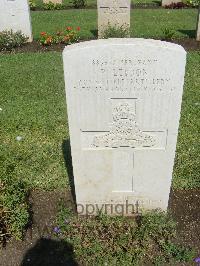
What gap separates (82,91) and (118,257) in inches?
Result: 68.8

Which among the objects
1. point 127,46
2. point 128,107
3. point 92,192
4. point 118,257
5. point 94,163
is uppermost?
point 127,46

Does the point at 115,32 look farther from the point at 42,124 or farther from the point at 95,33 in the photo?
the point at 42,124

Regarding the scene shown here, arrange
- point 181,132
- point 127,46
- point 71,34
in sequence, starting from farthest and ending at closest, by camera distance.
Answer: point 71,34 < point 181,132 < point 127,46

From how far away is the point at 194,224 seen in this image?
3.95 m

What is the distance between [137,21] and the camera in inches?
513

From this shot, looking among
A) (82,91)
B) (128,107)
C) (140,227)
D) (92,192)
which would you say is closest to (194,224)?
(140,227)

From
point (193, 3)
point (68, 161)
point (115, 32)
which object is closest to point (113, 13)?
point (115, 32)

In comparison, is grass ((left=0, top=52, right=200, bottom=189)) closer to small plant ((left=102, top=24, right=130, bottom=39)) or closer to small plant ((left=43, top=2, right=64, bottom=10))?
small plant ((left=102, top=24, right=130, bottom=39))

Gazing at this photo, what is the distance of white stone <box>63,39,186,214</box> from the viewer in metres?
2.93

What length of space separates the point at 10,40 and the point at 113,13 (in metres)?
3.19

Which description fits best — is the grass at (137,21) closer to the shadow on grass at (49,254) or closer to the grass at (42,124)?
the grass at (42,124)

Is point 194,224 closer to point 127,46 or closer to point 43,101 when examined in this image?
point 127,46

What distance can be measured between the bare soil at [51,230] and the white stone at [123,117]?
1.17 ft

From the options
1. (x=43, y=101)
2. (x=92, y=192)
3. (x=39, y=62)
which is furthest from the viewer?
(x=39, y=62)
